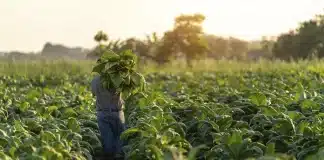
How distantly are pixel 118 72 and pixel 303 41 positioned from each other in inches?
1264

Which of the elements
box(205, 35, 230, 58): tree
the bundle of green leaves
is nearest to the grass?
the bundle of green leaves

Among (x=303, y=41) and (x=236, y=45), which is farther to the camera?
(x=236, y=45)

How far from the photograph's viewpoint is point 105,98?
24.1 feet

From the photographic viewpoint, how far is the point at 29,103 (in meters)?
9.57

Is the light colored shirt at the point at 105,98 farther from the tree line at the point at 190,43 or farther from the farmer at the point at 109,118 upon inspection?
the tree line at the point at 190,43

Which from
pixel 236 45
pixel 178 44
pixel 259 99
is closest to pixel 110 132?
pixel 259 99

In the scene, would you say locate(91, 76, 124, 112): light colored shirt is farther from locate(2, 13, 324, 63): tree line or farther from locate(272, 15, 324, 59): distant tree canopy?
locate(272, 15, 324, 59): distant tree canopy

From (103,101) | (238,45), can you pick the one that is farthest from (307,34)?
(103,101)

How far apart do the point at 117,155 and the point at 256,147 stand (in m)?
2.18

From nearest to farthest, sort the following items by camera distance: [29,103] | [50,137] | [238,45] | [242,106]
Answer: [50,137]
[242,106]
[29,103]
[238,45]

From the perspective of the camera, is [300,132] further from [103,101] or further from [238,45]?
[238,45]

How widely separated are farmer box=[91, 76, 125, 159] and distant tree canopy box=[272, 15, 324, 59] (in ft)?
100

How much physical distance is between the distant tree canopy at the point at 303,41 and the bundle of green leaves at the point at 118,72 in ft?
100

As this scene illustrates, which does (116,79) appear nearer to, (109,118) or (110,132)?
→ (109,118)
